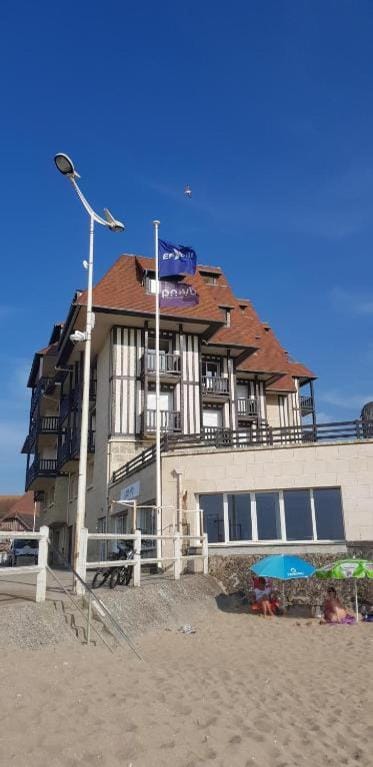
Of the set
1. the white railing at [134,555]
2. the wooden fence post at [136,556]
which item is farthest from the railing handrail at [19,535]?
the wooden fence post at [136,556]

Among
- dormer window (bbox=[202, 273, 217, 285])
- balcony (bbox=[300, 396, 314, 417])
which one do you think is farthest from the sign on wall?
balcony (bbox=[300, 396, 314, 417])

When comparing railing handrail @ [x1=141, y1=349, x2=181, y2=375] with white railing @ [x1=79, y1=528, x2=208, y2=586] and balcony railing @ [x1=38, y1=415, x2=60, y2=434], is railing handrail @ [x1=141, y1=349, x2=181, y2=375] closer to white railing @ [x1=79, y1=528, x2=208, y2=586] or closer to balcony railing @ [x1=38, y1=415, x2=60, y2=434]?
white railing @ [x1=79, y1=528, x2=208, y2=586]

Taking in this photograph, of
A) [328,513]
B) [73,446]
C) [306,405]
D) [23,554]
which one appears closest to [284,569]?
[328,513]

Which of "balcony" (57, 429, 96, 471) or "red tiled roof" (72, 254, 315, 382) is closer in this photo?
"red tiled roof" (72, 254, 315, 382)

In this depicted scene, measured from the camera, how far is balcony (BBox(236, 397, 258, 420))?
96.7 feet

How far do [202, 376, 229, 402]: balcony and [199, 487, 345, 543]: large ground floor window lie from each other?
1064cm

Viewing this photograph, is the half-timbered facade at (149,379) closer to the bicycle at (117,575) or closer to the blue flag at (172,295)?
the blue flag at (172,295)

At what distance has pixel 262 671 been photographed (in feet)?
24.6

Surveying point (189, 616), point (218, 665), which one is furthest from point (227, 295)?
point (218, 665)

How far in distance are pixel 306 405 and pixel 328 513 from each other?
2027 cm

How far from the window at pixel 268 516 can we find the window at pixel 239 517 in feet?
0.90

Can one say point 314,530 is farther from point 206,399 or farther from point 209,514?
point 206,399

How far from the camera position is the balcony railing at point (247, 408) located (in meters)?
29.5

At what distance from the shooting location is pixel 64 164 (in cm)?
1139
